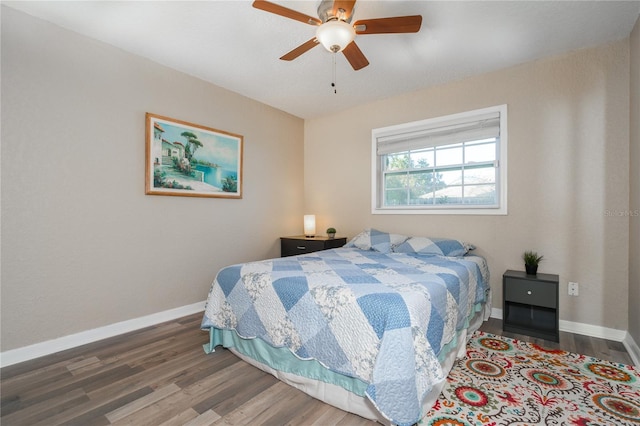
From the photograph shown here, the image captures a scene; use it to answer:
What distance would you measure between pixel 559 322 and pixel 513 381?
132cm

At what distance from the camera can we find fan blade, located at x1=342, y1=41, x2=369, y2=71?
7.24 ft

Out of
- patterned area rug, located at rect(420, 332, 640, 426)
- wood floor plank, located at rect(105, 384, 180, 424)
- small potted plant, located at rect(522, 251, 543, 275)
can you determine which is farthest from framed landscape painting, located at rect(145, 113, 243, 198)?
small potted plant, located at rect(522, 251, 543, 275)

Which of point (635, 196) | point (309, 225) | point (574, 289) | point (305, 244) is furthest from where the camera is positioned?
point (309, 225)

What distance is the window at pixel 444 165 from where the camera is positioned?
3.25 metres

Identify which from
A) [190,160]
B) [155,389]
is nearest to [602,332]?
[155,389]

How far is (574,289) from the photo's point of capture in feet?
9.12

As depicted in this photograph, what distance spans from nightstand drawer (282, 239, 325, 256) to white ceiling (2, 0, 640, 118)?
6.31 feet

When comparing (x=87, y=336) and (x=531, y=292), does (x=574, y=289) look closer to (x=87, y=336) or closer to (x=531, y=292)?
(x=531, y=292)

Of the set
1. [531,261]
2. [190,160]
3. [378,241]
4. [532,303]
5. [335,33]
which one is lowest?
[532,303]

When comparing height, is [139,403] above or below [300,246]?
below

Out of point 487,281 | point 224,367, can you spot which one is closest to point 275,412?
point 224,367

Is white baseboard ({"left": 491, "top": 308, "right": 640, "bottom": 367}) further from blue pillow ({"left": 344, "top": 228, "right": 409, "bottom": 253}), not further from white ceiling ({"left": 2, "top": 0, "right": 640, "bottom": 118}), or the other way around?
Answer: white ceiling ({"left": 2, "top": 0, "right": 640, "bottom": 118})

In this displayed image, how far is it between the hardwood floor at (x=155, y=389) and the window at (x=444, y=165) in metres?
1.59

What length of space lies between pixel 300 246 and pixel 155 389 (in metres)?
2.43
